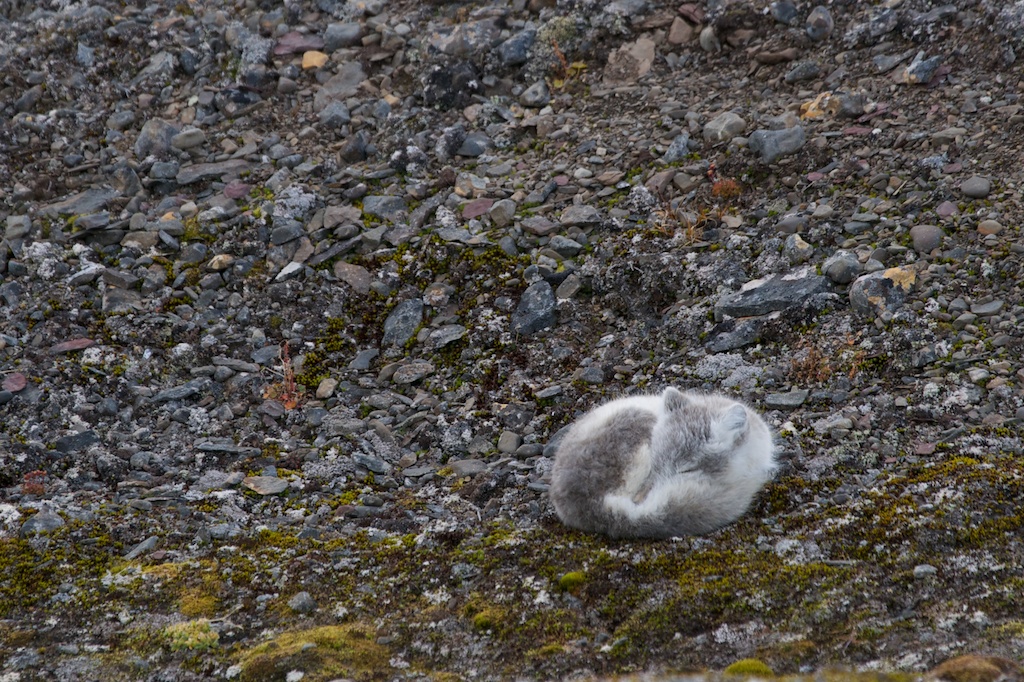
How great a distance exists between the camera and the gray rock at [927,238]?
8438 millimetres

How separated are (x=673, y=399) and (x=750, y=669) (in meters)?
2.73

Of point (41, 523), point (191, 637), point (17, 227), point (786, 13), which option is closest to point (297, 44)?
point (17, 227)

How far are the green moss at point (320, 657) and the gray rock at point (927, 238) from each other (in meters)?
6.51

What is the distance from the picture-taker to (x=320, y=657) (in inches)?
208

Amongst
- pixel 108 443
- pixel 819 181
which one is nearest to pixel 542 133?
pixel 819 181

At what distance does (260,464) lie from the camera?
8.16 meters

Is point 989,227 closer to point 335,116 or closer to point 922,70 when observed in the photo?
point 922,70

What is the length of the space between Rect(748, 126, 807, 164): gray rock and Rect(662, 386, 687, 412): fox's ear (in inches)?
171

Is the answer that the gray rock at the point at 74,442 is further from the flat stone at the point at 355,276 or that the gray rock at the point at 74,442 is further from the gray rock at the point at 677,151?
the gray rock at the point at 677,151

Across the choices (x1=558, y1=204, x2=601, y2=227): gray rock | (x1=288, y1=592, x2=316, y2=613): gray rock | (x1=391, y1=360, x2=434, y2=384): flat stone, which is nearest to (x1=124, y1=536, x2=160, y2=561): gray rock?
(x1=288, y1=592, x2=316, y2=613): gray rock

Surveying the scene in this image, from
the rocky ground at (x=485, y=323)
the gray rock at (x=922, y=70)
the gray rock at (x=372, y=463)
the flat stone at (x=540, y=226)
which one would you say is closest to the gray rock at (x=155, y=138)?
the rocky ground at (x=485, y=323)

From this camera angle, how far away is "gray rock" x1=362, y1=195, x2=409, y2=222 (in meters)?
10.8

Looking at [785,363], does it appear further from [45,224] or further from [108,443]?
[45,224]

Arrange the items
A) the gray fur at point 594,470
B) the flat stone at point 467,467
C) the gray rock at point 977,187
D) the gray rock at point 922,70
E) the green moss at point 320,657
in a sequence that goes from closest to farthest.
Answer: the green moss at point 320,657
the gray fur at point 594,470
the flat stone at point 467,467
the gray rock at point 977,187
the gray rock at point 922,70
